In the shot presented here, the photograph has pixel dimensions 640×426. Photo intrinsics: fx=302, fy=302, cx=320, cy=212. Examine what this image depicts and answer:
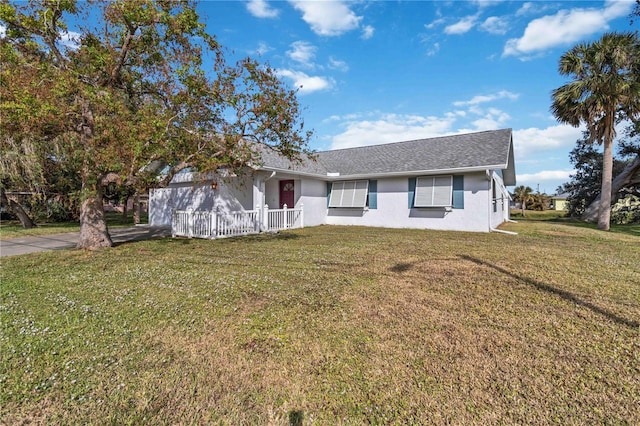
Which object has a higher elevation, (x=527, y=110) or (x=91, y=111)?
(x=527, y=110)

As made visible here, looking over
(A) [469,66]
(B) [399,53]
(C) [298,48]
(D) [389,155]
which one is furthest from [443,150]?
(C) [298,48]

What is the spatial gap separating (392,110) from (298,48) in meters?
7.23

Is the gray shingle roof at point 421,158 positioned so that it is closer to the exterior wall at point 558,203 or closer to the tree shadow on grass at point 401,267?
the tree shadow on grass at point 401,267

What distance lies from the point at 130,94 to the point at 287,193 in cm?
784

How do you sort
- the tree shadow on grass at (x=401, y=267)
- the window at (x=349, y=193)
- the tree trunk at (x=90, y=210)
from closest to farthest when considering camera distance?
1. the tree shadow on grass at (x=401, y=267)
2. the tree trunk at (x=90, y=210)
3. the window at (x=349, y=193)

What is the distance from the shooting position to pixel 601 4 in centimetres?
987

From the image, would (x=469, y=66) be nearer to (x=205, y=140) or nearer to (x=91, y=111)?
(x=205, y=140)

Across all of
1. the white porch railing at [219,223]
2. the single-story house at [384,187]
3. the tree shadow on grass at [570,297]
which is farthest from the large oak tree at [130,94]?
the tree shadow on grass at [570,297]

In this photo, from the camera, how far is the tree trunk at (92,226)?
8.27 meters

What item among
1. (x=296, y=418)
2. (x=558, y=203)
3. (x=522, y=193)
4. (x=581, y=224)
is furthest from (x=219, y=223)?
(x=558, y=203)

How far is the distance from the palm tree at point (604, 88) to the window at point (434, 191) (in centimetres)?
721

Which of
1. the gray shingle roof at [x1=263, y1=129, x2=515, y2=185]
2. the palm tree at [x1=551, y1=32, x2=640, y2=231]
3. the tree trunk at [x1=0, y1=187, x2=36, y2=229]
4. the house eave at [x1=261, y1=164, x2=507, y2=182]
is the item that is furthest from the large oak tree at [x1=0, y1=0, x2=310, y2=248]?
the palm tree at [x1=551, y1=32, x2=640, y2=231]

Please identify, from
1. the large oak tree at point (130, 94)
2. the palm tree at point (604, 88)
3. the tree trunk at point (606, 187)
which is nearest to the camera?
the large oak tree at point (130, 94)

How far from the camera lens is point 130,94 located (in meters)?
8.87
